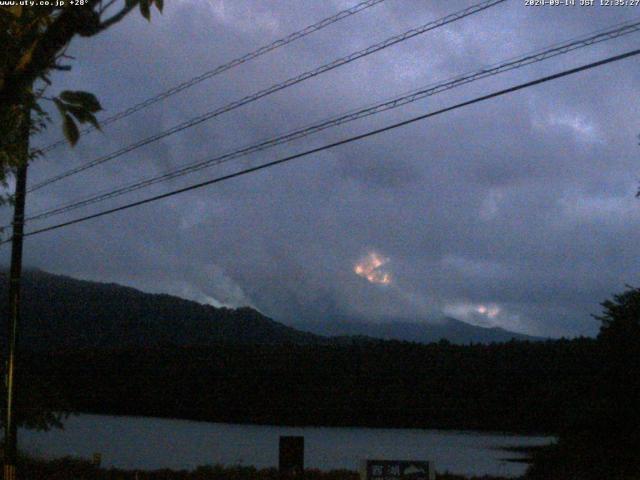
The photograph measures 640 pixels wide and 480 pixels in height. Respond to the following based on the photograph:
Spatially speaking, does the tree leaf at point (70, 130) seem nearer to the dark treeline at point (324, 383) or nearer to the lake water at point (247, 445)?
the lake water at point (247, 445)

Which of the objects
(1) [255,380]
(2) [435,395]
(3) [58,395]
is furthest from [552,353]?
(3) [58,395]

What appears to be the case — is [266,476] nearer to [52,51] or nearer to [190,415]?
[52,51]

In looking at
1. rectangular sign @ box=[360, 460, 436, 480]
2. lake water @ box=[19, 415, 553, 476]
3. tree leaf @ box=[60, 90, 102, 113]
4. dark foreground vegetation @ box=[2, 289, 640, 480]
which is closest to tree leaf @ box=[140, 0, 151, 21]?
tree leaf @ box=[60, 90, 102, 113]

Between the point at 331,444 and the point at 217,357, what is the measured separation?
34498 millimetres

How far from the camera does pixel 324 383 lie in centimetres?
7200

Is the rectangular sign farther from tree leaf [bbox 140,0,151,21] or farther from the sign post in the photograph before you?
tree leaf [bbox 140,0,151,21]

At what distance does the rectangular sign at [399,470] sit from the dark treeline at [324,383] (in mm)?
41028

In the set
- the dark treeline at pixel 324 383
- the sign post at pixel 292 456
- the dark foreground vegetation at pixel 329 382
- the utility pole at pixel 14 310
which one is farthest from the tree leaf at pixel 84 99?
the dark treeline at pixel 324 383

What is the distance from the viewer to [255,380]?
7188 centimetres

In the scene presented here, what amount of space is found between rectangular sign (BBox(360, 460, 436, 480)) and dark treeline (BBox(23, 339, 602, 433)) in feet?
135

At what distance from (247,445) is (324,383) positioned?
2582 centimetres

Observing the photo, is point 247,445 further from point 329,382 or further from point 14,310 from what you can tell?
point 14,310

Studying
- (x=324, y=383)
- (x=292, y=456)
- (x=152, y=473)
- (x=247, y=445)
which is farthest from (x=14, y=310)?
(x=324, y=383)

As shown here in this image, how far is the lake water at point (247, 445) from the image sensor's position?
34.8 metres
